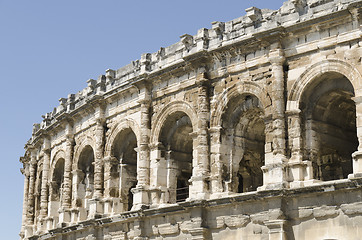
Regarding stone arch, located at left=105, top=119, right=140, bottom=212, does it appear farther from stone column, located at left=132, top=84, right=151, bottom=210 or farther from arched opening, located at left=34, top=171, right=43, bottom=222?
arched opening, located at left=34, top=171, right=43, bottom=222

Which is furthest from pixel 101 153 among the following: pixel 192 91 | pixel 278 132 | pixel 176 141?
pixel 278 132

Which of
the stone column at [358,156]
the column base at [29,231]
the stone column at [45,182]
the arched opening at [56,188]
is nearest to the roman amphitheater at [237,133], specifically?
the stone column at [358,156]

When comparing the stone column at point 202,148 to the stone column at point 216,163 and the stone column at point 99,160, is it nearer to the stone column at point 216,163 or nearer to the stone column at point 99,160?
the stone column at point 216,163

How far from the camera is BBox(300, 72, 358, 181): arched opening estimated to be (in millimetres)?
16000

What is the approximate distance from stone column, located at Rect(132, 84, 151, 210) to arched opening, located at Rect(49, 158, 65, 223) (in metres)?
6.75

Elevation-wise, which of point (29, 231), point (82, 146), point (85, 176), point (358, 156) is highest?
point (82, 146)

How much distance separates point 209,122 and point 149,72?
325 cm

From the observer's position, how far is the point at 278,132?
630 inches

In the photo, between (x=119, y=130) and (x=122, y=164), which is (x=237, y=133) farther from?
(x=122, y=164)

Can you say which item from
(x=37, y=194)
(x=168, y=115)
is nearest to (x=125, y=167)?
(x=168, y=115)

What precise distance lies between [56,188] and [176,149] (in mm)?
8118

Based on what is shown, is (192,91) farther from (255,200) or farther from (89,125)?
(89,125)

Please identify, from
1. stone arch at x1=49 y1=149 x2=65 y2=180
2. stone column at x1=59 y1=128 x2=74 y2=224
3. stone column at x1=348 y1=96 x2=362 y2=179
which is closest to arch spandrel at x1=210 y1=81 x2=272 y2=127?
stone column at x1=348 y1=96 x2=362 y2=179

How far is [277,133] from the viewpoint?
52.5ft
